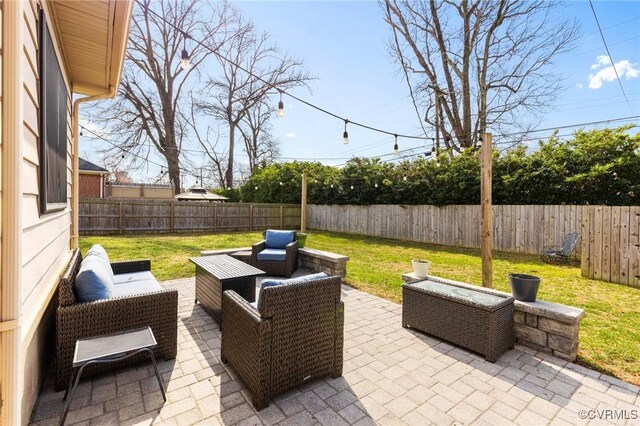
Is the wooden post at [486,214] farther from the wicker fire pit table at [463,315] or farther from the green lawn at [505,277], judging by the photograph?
the green lawn at [505,277]

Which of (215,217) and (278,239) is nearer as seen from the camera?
(278,239)

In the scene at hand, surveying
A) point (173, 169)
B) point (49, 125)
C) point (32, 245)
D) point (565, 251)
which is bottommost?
point (565, 251)

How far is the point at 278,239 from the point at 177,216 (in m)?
9.04

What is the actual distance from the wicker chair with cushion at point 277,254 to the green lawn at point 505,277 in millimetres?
1142

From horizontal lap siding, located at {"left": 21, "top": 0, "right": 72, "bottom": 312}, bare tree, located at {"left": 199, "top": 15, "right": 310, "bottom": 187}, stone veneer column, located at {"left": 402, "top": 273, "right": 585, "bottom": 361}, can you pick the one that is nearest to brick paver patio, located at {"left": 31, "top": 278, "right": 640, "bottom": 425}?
stone veneer column, located at {"left": 402, "top": 273, "right": 585, "bottom": 361}

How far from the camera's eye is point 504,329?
2812 mm

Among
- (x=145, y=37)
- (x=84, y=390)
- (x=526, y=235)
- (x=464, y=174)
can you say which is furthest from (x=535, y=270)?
(x=145, y=37)

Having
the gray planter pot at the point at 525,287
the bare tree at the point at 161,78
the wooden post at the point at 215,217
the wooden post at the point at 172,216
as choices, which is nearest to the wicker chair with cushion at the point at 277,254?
the gray planter pot at the point at 525,287

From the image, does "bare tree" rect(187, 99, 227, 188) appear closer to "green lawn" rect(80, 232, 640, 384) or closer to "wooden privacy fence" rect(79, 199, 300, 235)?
"wooden privacy fence" rect(79, 199, 300, 235)

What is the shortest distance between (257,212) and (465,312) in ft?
43.1

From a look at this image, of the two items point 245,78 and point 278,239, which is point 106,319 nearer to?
point 278,239

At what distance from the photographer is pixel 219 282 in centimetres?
333

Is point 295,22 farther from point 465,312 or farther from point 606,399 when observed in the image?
point 606,399

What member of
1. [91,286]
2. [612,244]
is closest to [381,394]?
[91,286]
